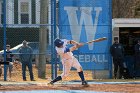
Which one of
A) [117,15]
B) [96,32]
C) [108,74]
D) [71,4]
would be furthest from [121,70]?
[117,15]

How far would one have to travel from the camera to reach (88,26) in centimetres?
1961

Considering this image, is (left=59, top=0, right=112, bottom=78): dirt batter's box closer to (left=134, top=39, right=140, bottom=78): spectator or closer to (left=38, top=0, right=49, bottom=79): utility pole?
(left=134, top=39, right=140, bottom=78): spectator

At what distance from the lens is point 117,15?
33.9m

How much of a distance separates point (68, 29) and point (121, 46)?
2342mm

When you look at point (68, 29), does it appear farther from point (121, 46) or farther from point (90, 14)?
point (121, 46)

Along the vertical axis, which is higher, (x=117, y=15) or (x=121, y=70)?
(x=117, y=15)

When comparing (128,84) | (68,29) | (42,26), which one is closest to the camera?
(128,84)

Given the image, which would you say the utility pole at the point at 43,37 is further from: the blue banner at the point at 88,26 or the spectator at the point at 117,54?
the spectator at the point at 117,54

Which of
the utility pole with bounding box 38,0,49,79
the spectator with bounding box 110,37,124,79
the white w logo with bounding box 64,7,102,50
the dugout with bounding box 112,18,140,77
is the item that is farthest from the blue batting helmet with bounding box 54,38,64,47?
the utility pole with bounding box 38,0,49,79

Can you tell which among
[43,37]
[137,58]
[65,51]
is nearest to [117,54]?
[137,58]

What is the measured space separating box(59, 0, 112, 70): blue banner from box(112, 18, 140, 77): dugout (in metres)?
0.61

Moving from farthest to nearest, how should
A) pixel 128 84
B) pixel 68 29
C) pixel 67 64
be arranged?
pixel 68 29, pixel 128 84, pixel 67 64

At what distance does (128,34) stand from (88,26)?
6.63 ft

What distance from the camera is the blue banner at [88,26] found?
63.9ft
